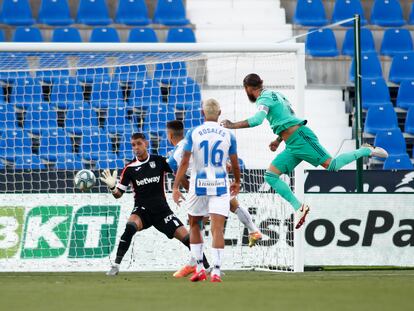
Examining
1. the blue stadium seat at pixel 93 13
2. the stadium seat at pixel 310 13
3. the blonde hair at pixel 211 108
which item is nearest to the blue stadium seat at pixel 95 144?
the blonde hair at pixel 211 108

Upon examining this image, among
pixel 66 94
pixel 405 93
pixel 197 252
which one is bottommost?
pixel 197 252

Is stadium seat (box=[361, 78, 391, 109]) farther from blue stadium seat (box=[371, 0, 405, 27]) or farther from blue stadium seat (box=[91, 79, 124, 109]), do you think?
blue stadium seat (box=[91, 79, 124, 109])

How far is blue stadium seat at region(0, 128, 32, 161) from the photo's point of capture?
1457cm

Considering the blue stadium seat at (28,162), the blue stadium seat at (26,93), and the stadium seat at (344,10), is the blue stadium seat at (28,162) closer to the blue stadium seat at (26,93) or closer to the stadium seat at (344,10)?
the blue stadium seat at (26,93)

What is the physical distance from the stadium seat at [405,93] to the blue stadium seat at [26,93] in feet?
24.6

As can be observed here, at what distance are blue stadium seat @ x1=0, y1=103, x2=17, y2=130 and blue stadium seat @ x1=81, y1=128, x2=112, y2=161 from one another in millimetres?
974

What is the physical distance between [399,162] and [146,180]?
757 centimetres

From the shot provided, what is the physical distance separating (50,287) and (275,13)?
14187 mm

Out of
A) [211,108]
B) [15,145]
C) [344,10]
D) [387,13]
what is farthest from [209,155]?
[387,13]

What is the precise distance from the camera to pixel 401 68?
68.8 ft

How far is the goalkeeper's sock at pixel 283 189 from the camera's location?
458 inches

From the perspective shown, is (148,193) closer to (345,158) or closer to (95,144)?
(345,158)

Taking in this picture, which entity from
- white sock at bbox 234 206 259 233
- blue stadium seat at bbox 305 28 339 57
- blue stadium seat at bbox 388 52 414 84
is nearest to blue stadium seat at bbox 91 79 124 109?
white sock at bbox 234 206 259 233

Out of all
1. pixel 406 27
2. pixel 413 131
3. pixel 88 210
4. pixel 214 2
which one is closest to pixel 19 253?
pixel 88 210
